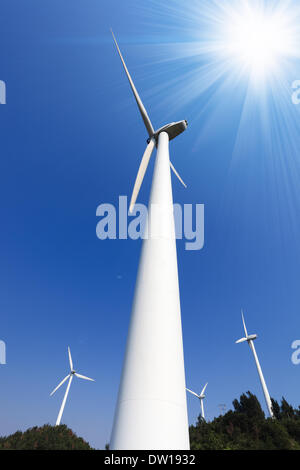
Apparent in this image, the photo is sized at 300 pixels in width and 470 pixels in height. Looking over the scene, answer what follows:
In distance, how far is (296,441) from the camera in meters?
25.8

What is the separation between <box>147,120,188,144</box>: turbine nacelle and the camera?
17.5 metres

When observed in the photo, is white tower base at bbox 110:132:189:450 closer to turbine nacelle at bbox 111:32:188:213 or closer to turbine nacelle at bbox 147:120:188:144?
turbine nacelle at bbox 111:32:188:213

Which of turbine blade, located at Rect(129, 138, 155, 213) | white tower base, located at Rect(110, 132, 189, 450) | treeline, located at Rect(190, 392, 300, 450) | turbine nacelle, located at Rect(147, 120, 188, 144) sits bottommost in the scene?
white tower base, located at Rect(110, 132, 189, 450)

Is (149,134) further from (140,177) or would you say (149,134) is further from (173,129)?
(140,177)

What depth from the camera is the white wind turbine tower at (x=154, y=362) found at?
456cm

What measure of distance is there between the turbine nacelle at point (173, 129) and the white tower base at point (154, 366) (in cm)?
1238

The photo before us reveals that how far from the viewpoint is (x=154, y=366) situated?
206 inches

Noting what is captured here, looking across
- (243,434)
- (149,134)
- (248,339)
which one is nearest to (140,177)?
(149,134)

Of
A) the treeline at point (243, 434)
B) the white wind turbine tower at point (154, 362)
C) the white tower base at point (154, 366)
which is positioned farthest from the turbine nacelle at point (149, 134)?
the treeline at point (243, 434)

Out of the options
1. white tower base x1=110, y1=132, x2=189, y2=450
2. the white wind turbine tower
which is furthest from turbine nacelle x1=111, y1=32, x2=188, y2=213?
white tower base x1=110, y1=132, x2=189, y2=450

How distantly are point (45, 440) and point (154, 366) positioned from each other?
141 ft

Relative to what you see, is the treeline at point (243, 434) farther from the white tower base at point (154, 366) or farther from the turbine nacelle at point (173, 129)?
the turbine nacelle at point (173, 129)

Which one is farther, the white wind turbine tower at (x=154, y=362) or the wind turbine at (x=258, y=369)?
the wind turbine at (x=258, y=369)
